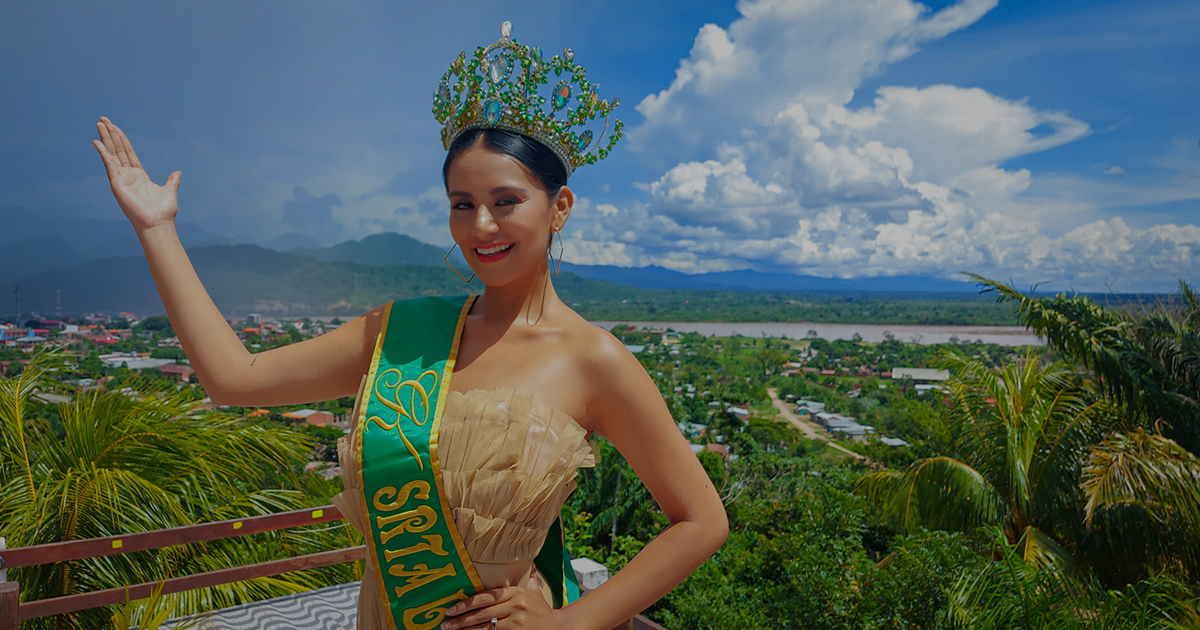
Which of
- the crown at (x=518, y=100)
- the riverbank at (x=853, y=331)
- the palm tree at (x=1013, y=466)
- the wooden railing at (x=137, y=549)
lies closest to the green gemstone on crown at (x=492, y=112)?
the crown at (x=518, y=100)

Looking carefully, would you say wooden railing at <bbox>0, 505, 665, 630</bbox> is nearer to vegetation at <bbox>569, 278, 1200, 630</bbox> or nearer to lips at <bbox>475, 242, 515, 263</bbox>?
lips at <bbox>475, 242, 515, 263</bbox>

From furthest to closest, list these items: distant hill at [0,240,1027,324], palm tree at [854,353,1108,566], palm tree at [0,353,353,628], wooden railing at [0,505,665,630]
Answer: distant hill at [0,240,1027,324] → palm tree at [854,353,1108,566] → palm tree at [0,353,353,628] → wooden railing at [0,505,665,630]

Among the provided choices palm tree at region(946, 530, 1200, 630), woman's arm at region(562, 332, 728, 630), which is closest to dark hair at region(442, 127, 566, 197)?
woman's arm at region(562, 332, 728, 630)

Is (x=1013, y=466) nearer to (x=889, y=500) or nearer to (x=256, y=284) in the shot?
(x=889, y=500)

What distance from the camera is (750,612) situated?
267 inches

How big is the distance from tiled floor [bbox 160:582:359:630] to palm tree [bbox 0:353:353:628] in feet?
2.54

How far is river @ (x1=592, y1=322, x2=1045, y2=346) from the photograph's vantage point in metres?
44.3

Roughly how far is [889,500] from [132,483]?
757cm

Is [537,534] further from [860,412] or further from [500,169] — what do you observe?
Result: [860,412]

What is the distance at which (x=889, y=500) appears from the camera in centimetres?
839

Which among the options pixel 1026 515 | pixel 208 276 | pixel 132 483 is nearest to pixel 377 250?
pixel 208 276

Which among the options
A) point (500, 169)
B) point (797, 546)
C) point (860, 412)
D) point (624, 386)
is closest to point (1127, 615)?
point (797, 546)

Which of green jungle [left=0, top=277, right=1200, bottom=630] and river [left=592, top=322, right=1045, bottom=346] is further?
river [left=592, top=322, right=1045, bottom=346]

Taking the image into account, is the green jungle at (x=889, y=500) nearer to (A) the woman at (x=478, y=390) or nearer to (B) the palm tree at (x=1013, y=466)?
(B) the palm tree at (x=1013, y=466)
